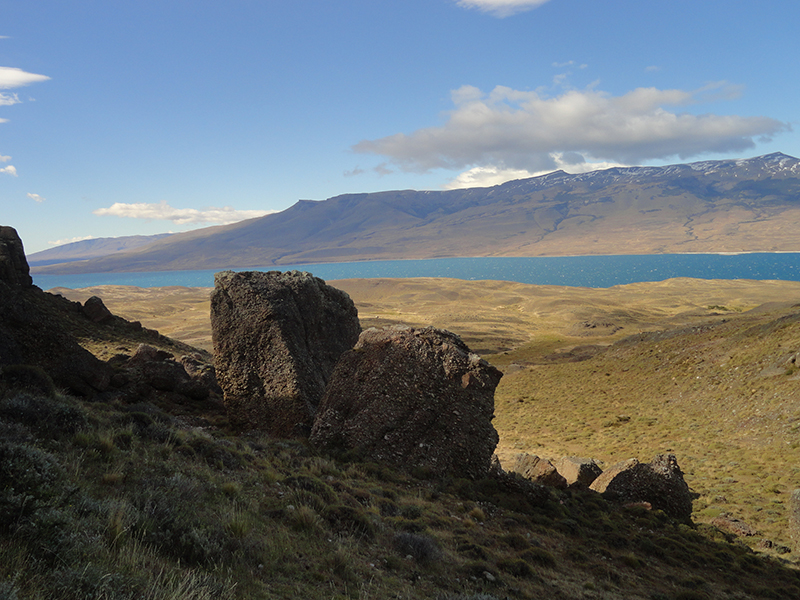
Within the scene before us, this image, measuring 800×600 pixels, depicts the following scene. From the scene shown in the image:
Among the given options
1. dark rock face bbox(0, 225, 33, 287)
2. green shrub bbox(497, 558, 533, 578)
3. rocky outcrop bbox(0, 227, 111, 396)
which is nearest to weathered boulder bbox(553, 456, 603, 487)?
green shrub bbox(497, 558, 533, 578)

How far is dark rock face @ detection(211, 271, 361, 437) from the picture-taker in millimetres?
14664

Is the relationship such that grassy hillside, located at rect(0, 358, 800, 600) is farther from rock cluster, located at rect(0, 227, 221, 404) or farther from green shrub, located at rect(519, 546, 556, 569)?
rock cluster, located at rect(0, 227, 221, 404)

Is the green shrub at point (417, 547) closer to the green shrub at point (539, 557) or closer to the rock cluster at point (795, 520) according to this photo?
the green shrub at point (539, 557)

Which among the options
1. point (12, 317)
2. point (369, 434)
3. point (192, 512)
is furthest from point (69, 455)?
point (12, 317)

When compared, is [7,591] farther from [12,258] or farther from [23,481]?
[12,258]

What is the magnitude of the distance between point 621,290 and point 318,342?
478 ft

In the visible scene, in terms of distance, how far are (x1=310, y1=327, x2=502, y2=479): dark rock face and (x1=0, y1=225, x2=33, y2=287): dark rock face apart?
15.7 meters

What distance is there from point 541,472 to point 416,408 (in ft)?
15.8

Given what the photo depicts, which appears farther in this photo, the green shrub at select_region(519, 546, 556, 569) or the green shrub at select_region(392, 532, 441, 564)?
the green shrub at select_region(519, 546, 556, 569)

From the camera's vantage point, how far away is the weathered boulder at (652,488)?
45.1 ft

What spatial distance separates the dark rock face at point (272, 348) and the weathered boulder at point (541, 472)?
6.96 meters

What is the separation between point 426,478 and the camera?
11273 mm

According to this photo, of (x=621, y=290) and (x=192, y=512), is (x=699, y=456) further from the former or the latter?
(x=621, y=290)

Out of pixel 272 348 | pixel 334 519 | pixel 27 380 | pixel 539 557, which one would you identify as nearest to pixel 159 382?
pixel 272 348
